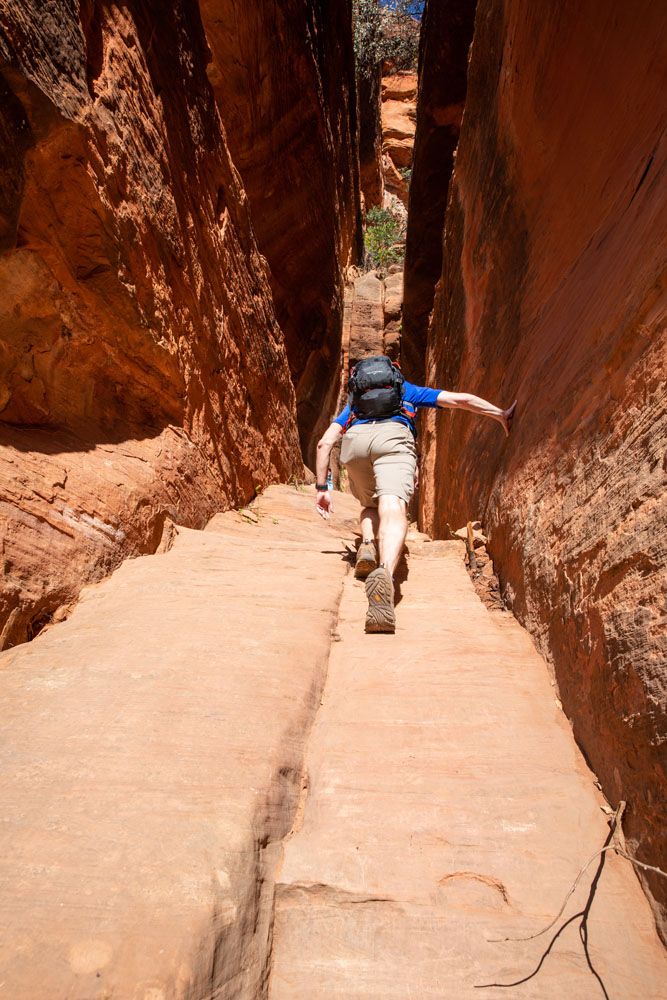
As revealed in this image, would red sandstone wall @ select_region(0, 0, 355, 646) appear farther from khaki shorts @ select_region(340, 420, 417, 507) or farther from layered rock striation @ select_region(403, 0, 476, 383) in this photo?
layered rock striation @ select_region(403, 0, 476, 383)

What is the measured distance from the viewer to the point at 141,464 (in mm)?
3740

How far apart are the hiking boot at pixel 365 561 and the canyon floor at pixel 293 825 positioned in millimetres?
923

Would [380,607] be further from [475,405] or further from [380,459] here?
[475,405]

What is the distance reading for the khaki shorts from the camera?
363 centimetres

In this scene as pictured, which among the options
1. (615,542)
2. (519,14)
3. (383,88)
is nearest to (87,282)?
(615,542)

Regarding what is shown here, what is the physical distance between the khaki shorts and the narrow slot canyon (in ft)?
1.86

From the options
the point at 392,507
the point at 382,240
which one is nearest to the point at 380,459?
the point at 392,507

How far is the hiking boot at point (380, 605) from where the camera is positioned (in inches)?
105

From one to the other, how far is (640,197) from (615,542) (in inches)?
68.3

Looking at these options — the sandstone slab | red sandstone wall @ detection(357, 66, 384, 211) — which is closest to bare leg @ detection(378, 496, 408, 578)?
the sandstone slab

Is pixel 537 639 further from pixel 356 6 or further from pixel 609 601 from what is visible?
pixel 356 6

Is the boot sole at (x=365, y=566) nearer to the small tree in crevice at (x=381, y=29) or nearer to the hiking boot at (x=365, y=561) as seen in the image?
the hiking boot at (x=365, y=561)

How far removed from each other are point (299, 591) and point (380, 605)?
51 centimetres

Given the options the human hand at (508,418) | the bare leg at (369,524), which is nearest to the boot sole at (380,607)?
the bare leg at (369,524)
